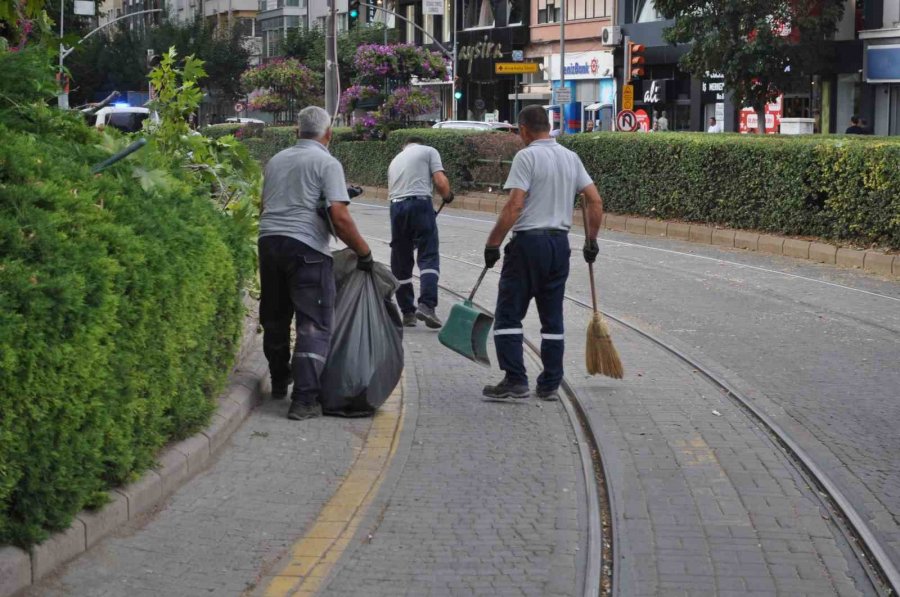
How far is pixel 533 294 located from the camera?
8.62 m

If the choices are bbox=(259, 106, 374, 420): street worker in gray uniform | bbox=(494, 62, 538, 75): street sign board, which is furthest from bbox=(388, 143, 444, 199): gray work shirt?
bbox=(494, 62, 538, 75): street sign board

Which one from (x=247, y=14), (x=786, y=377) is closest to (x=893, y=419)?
(x=786, y=377)

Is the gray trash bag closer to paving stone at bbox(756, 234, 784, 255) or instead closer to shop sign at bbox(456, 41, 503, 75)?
paving stone at bbox(756, 234, 784, 255)

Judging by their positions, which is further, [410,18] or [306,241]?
[410,18]

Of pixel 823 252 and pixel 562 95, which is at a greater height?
pixel 562 95

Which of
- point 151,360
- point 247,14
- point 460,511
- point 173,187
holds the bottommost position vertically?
point 460,511

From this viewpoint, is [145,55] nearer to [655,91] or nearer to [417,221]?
[655,91]

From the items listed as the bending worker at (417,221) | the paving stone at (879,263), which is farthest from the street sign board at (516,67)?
the bending worker at (417,221)

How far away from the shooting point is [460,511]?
632cm

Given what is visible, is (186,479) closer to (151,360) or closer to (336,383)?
(151,360)

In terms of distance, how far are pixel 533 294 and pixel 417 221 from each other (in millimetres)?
3204

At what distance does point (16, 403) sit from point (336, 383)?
352 centimetres

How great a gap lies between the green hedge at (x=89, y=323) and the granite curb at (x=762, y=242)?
10.8 m

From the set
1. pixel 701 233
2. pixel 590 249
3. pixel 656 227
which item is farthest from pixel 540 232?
pixel 656 227
